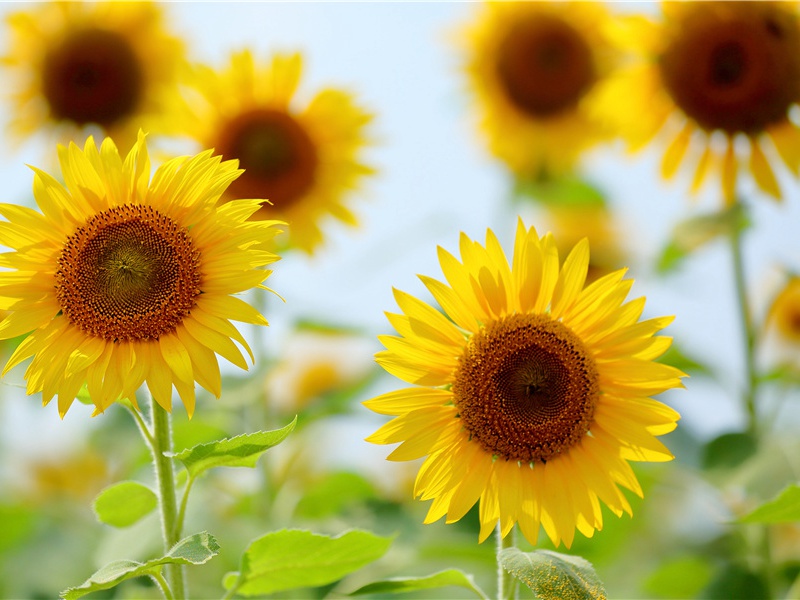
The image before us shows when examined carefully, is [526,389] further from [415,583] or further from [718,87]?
[718,87]

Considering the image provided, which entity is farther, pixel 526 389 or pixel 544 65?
pixel 544 65

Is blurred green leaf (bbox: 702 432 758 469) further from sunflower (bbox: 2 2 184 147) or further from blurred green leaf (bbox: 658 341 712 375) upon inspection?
sunflower (bbox: 2 2 184 147)

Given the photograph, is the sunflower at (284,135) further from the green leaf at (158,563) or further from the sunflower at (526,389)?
the green leaf at (158,563)

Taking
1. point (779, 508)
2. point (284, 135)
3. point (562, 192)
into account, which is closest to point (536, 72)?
point (562, 192)

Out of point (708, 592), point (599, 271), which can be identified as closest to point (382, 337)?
point (708, 592)

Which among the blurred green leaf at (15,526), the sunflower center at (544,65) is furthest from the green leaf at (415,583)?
the sunflower center at (544,65)
